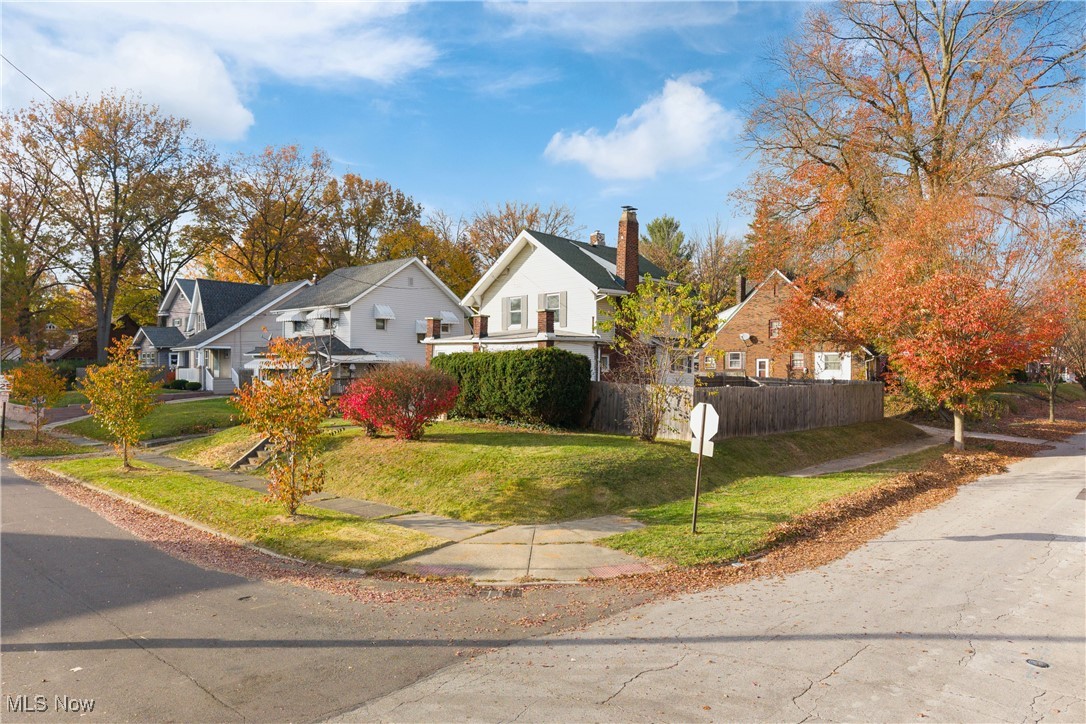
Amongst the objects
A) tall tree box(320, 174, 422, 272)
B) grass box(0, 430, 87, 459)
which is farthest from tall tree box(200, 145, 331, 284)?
grass box(0, 430, 87, 459)

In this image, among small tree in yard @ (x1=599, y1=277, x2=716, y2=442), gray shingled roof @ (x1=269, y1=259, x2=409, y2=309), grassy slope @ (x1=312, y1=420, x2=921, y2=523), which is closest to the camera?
grassy slope @ (x1=312, y1=420, x2=921, y2=523)

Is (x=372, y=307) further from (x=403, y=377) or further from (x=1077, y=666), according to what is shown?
(x=1077, y=666)

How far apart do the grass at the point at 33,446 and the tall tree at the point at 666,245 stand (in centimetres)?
4329

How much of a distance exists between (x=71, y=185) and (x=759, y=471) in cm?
4925

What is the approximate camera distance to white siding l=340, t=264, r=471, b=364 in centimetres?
3781

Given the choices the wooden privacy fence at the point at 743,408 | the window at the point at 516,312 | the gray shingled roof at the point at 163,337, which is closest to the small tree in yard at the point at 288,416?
the wooden privacy fence at the point at 743,408

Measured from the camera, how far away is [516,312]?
1242 inches

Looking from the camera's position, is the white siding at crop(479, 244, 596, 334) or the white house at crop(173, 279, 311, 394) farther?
the white house at crop(173, 279, 311, 394)

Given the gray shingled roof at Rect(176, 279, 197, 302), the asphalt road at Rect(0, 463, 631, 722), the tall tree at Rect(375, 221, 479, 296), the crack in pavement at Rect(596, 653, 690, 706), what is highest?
the tall tree at Rect(375, 221, 479, 296)

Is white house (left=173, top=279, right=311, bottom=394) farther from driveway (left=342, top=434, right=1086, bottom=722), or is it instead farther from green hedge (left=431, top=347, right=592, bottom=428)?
driveway (left=342, top=434, right=1086, bottom=722)

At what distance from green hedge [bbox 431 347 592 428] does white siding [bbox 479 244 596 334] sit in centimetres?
831

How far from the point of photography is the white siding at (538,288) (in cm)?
2853

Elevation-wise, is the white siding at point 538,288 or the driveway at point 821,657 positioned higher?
the white siding at point 538,288

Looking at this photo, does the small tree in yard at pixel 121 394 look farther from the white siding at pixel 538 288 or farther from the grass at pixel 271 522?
the white siding at pixel 538 288
